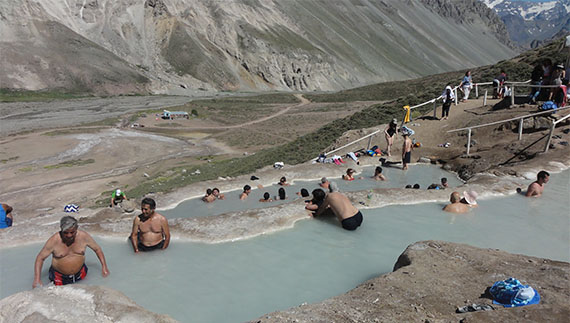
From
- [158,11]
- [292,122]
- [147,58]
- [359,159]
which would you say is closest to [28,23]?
[147,58]

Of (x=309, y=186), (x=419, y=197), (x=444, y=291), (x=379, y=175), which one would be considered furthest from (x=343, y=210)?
(x=379, y=175)

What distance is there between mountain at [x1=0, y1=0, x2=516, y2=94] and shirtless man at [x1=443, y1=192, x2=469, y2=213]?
66001 millimetres

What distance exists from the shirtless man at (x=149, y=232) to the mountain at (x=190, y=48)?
62.5 m

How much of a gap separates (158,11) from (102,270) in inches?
3592

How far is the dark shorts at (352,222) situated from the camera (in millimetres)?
8367

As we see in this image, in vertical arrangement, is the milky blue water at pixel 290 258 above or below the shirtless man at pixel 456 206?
below

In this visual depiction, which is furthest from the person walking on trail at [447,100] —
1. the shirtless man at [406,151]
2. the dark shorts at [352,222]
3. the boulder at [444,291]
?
the boulder at [444,291]

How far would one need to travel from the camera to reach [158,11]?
280 ft

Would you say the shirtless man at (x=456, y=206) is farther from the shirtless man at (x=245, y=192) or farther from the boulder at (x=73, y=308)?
the boulder at (x=73, y=308)

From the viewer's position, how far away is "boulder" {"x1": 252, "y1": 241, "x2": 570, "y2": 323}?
4.42 m

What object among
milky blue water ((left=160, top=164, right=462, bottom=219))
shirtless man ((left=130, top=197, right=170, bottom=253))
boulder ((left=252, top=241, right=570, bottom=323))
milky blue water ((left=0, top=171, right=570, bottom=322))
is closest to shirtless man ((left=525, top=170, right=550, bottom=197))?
milky blue water ((left=0, top=171, right=570, bottom=322))

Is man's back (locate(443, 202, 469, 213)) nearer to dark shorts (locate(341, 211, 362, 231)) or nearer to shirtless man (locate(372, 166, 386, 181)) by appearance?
dark shorts (locate(341, 211, 362, 231))

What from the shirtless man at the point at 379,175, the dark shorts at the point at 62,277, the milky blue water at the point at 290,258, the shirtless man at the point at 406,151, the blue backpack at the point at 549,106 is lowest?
the milky blue water at the point at 290,258

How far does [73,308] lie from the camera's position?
4828mm
